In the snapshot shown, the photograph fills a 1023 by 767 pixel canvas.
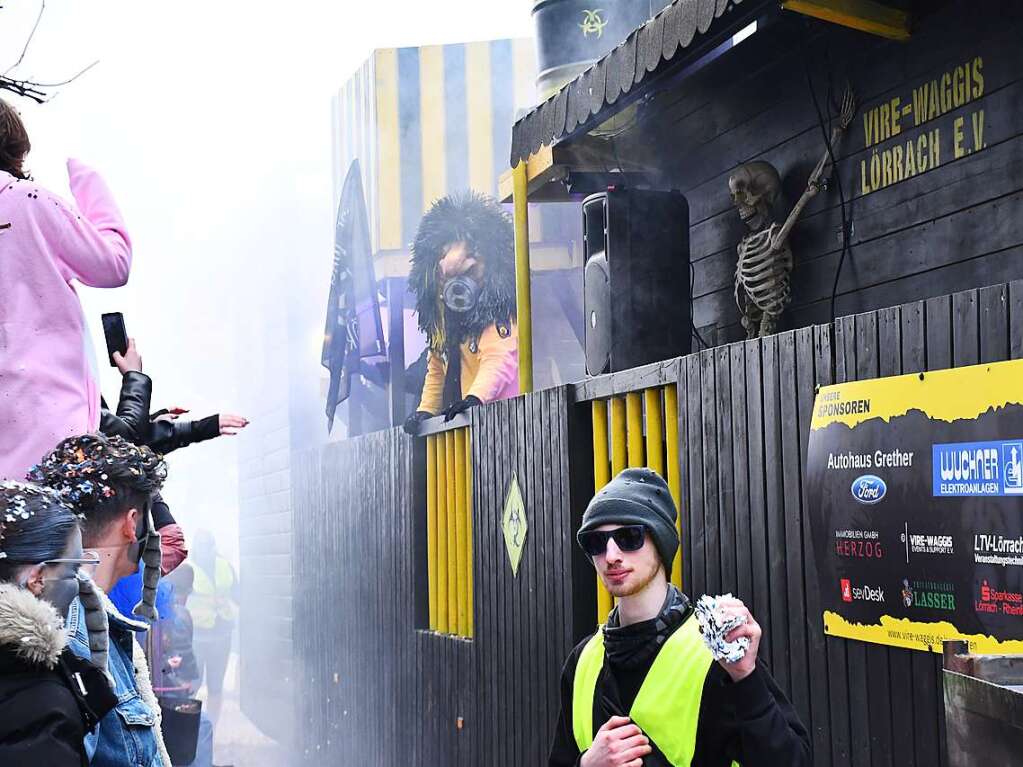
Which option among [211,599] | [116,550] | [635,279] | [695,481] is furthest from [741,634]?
[211,599]

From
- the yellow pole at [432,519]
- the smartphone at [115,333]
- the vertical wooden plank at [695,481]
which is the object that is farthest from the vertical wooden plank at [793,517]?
the yellow pole at [432,519]

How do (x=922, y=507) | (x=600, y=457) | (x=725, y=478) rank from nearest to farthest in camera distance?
(x=922, y=507)
(x=725, y=478)
(x=600, y=457)

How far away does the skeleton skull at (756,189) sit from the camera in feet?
24.7

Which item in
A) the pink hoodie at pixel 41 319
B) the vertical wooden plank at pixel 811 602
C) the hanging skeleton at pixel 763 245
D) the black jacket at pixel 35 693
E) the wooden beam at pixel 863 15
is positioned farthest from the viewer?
the hanging skeleton at pixel 763 245

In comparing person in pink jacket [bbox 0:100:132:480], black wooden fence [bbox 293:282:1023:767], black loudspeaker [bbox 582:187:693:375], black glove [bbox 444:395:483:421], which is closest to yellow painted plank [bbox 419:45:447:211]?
black wooden fence [bbox 293:282:1023:767]

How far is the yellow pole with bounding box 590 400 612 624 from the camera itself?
7.22m

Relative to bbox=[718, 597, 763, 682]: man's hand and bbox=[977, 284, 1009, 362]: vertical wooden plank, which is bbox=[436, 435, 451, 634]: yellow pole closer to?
bbox=[977, 284, 1009, 362]: vertical wooden plank

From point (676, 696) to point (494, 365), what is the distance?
21.1 feet

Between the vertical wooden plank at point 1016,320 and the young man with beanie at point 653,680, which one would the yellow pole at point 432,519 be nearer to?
the vertical wooden plank at point 1016,320

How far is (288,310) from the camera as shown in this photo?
18047 mm

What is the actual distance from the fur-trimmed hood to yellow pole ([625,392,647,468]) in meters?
4.36

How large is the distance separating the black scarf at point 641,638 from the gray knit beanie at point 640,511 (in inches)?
7.4

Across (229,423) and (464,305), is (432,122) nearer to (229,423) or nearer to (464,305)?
(464,305)

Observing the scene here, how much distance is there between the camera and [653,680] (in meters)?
3.44
